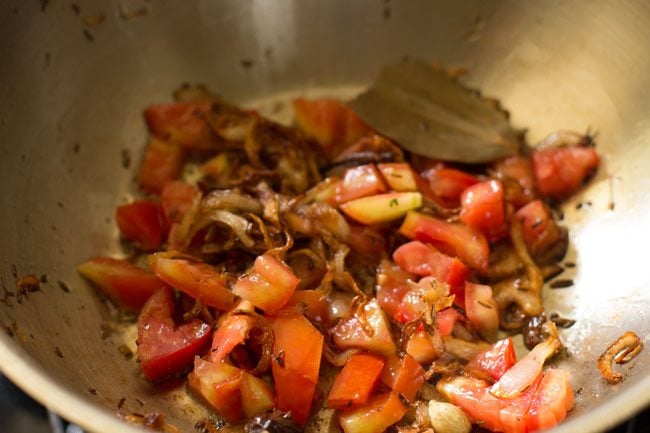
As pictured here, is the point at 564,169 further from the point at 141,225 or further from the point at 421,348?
the point at 141,225

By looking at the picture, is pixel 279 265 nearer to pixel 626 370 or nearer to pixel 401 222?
pixel 401 222

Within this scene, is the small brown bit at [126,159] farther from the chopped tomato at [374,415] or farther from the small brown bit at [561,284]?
the small brown bit at [561,284]

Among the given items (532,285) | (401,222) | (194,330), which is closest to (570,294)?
(532,285)

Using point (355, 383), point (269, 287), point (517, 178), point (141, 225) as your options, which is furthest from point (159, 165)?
point (517, 178)

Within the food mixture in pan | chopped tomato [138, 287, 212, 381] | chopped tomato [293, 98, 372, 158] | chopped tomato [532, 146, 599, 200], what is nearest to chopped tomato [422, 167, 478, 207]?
the food mixture in pan

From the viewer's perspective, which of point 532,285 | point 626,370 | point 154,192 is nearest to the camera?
point 626,370

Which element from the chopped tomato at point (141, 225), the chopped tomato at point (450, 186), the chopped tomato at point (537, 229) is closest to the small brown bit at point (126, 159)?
the chopped tomato at point (141, 225)

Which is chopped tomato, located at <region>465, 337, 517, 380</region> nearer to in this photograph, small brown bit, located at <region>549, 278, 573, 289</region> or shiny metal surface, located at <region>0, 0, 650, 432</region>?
shiny metal surface, located at <region>0, 0, 650, 432</region>
